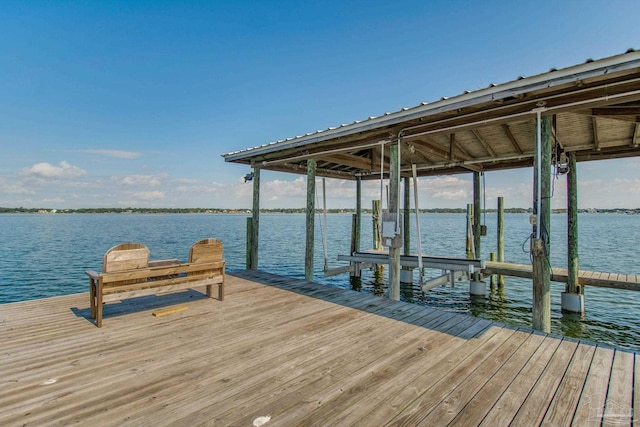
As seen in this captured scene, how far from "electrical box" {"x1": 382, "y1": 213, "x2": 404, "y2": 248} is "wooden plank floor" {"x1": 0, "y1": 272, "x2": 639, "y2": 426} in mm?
1365

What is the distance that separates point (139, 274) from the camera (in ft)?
13.6

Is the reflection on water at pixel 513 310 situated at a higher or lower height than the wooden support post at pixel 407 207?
lower

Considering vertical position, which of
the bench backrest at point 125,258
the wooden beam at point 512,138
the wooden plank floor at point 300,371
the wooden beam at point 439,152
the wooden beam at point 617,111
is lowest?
the wooden plank floor at point 300,371

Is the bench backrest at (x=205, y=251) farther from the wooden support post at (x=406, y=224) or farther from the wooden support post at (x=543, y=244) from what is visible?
the wooden support post at (x=406, y=224)

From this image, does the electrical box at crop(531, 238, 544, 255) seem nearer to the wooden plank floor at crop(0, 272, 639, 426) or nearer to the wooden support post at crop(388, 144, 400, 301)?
the wooden plank floor at crop(0, 272, 639, 426)

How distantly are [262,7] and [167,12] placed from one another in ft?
10.4

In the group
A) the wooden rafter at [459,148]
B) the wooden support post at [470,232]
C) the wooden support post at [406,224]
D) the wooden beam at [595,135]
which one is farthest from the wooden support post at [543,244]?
the wooden support post at [406,224]

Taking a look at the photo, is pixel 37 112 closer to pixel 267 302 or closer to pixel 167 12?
pixel 167 12

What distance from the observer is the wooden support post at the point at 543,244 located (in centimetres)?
396

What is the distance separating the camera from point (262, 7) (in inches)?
388

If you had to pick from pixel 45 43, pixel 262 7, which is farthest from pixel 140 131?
pixel 262 7

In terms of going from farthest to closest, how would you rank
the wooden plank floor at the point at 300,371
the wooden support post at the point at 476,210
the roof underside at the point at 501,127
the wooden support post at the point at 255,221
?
the wooden support post at the point at 476,210 → the wooden support post at the point at 255,221 → the roof underside at the point at 501,127 → the wooden plank floor at the point at 300,371

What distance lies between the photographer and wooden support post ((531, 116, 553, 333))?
396cm

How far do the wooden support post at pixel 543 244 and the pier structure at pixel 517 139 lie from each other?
12 mm
